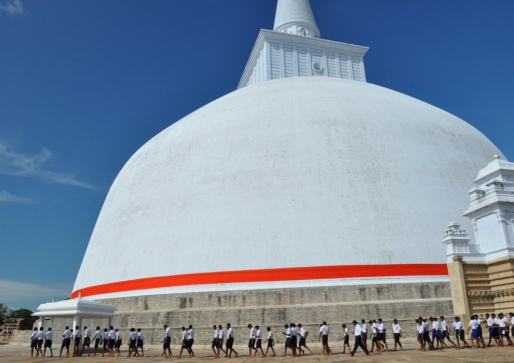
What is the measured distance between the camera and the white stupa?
44.0 ft

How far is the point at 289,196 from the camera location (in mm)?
14242

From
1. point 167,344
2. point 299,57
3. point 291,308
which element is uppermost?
point 299,57

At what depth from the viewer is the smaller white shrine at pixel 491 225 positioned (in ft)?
39.7

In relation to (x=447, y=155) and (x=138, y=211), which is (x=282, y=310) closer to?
(x=138, y=211)

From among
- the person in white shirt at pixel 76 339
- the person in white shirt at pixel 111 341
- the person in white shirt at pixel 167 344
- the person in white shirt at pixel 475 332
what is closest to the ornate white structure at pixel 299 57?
the person in white shirt at pixel 111 341

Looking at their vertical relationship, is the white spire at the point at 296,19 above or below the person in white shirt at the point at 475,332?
above

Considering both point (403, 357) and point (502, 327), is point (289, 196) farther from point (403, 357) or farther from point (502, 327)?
point (502, 327)

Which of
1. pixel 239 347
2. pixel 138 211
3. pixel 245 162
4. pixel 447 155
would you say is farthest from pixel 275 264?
pixel 447 155

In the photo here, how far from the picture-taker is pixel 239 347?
12258 mm

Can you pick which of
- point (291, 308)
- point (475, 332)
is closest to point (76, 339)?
point (291, 308)

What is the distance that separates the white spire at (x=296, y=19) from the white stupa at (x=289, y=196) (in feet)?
37.8

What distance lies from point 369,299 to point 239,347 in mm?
4158

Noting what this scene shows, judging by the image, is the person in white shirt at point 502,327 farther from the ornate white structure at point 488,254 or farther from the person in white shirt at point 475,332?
the ornate white structure at point 488,254

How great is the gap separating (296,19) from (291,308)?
22217 mm
